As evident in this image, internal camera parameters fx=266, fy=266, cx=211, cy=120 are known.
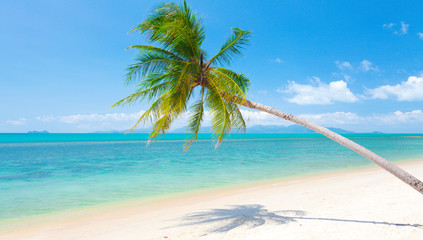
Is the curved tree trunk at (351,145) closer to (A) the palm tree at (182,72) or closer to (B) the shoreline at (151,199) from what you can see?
(A) the palm tree at (182,72)

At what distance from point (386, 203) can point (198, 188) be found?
668cm

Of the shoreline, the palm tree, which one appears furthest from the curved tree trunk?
the shoreline

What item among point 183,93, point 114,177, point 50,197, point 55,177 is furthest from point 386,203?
point 55,177

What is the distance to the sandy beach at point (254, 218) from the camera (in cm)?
495

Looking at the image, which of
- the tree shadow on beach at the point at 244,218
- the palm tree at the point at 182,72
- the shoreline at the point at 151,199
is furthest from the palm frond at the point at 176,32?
the shoreline at the point at 151,199

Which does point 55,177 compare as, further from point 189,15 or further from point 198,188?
point 189,15

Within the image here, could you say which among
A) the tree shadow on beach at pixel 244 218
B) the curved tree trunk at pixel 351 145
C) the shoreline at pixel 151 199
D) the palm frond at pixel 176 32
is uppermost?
the palm frond at pixel 176 32

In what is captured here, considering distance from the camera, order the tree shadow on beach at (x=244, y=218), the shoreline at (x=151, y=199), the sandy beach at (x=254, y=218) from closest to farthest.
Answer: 1. the sandy beach at (x=254, y=218)
2. the tree shadow on beach at (x=244, y=218)
3. the shoreline at (x=151, y=199)

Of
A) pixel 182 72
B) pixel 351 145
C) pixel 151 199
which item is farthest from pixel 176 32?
pixel 151 199

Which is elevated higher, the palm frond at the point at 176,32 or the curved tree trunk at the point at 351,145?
the palm frond at the point at 176,32

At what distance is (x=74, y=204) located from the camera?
8961 mm

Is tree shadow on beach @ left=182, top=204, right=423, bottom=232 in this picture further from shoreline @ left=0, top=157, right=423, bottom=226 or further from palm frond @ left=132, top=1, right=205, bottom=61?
palm frond @ left=132, top=1, right=205, bottom=61

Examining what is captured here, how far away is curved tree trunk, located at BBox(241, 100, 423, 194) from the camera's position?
4.28 meters

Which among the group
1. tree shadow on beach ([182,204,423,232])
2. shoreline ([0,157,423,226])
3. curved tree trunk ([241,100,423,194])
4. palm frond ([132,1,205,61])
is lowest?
shoreline ([0,157,423,226])
